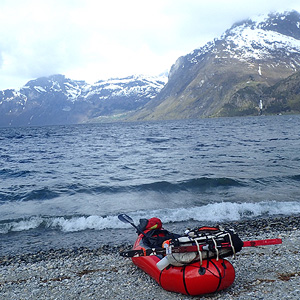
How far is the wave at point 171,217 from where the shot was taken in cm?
1722

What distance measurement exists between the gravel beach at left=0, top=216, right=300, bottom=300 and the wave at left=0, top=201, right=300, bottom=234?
389 cm

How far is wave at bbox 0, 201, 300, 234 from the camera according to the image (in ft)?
56.5

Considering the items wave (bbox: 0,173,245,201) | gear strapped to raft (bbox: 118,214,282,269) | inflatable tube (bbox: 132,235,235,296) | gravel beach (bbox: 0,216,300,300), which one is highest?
gear strapped to raft (bbox: 118,214,282,269)

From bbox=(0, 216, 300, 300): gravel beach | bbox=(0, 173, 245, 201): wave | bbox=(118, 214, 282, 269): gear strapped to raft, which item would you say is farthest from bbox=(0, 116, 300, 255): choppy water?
bbox=(118, 214, 282, 269): gear strapped to raft

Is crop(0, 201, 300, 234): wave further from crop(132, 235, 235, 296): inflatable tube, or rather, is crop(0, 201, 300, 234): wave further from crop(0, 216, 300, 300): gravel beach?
crop(132, 235, 235, 296): inflatable tube

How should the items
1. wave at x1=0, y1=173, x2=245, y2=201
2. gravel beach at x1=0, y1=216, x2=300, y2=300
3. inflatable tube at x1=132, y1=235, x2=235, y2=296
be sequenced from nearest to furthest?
inflatable tube at x1=132, y1=235, x2=235, y2=296 < gravel beach at x1=0, y1=216, x2=300, y2=300 < wave at x1=0, y1=173, x2=245, y2=201

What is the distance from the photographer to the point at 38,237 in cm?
1591

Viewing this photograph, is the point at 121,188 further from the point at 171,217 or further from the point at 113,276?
the point at 113,276

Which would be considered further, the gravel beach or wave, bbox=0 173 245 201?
wave, bbox=0 173 245 201

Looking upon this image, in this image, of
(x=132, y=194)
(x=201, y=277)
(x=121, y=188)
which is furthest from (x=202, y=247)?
(x=121, y=188)

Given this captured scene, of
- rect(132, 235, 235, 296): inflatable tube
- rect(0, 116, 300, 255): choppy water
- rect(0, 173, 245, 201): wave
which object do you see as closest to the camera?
rect(132, 235, 235, 296): inflatable tube

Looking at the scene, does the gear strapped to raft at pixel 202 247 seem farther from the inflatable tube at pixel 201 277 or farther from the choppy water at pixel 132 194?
the choppy water at pixel 132 194

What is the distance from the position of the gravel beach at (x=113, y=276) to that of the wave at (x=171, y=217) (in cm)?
389

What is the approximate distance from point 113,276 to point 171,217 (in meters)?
8.13
